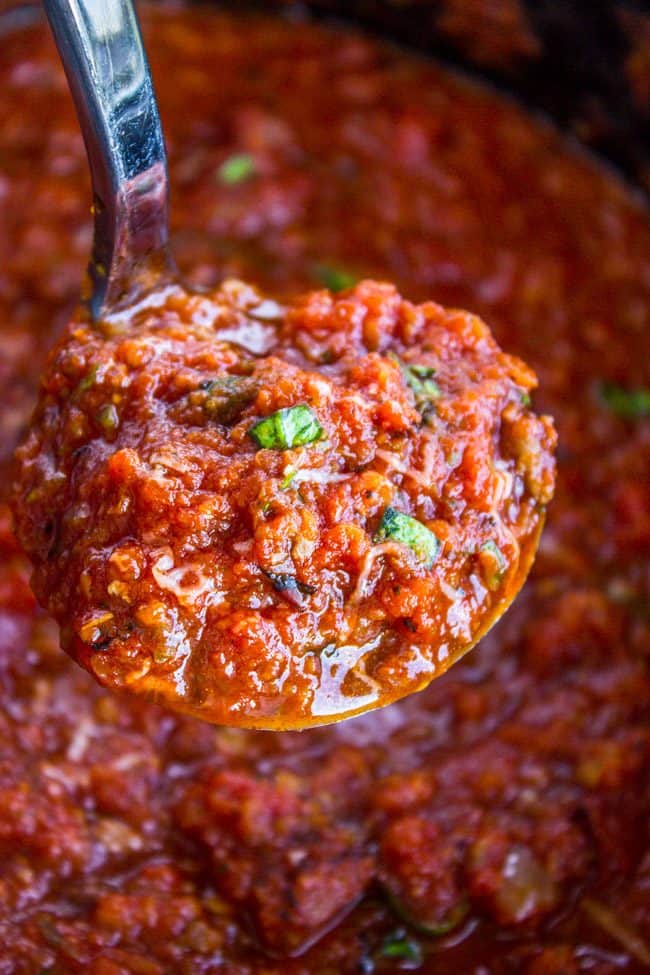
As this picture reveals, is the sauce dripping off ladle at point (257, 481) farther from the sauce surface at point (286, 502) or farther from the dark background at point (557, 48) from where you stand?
the dark background at point (557, 48)

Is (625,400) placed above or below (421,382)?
below

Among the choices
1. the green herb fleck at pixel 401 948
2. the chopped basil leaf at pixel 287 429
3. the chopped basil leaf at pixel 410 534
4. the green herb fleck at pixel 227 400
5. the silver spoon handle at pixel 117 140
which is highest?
the silver spoon handle at pixel 117 140

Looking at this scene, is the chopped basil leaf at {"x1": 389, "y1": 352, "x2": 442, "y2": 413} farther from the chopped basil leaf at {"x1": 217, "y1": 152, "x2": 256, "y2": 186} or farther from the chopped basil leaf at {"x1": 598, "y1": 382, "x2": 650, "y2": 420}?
the chopped basil leaf at {"x1": 217, "y1": 152, "x2": 256, "y2": 186}

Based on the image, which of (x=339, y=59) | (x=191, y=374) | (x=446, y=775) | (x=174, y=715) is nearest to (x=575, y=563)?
(x=446, y=775)

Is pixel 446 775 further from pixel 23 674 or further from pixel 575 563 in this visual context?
pixel 23 674

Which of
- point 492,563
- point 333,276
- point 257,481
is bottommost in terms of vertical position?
point 333,276

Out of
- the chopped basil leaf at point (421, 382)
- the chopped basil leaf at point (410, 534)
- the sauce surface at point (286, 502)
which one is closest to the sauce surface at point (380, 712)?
the sauce surface at point (286, 502)

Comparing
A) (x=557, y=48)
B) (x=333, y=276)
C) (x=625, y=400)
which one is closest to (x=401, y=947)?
(x=625, y=400)

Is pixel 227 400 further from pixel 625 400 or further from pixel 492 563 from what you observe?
pixel 625 400
